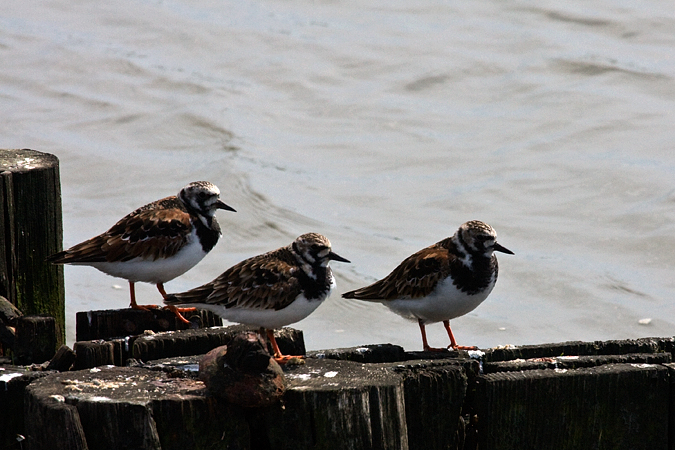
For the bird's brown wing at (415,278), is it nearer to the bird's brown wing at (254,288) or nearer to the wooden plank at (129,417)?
the bird's brown wing at (254,288)

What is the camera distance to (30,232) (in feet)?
14.3

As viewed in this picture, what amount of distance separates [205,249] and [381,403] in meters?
2.59

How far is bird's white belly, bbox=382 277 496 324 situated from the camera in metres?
5.15

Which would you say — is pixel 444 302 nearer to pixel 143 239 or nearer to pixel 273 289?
pixel 273 289

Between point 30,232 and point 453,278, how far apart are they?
2.15 m

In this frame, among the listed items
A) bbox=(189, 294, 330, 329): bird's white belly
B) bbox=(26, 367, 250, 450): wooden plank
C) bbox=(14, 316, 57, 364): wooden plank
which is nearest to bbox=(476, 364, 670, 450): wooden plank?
bbox=(26, 367, 250, 450): wooden plank

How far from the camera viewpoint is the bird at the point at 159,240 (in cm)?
523

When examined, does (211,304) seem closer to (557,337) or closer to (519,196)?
(557,337)

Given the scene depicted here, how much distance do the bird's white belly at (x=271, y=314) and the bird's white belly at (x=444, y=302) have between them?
3.30 ft

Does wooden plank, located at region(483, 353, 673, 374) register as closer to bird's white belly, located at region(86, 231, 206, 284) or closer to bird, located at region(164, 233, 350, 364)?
bird, located at region(164, 233, 350, 364)

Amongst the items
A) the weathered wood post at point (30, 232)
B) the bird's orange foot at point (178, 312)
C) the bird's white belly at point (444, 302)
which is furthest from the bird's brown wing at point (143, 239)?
the bird's white belly at point (444, 302)

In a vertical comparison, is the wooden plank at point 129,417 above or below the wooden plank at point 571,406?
above

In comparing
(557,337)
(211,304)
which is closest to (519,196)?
(557,337)

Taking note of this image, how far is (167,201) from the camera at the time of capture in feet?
18.0
